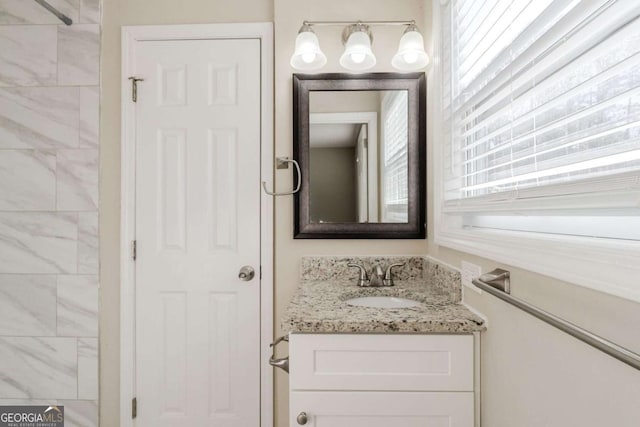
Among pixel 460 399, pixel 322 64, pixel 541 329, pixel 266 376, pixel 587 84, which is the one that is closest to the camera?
pixel 587 84

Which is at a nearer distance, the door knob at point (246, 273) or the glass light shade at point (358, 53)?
the glass light shade at point (358, 53)

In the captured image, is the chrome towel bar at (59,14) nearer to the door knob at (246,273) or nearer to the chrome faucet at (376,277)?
the door knob at (246,273)

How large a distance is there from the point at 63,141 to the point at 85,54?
17.9 inches

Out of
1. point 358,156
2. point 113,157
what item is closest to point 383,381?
point 358,156

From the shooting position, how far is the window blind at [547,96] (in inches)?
21.2

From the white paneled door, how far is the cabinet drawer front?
72 cm

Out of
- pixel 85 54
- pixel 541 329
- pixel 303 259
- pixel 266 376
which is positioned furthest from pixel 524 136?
pixel 85 54

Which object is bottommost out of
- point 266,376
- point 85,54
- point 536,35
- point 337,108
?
point 266,376

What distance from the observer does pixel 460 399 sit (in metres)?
0.98

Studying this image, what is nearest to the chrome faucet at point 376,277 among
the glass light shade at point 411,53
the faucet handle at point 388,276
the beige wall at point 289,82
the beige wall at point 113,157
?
→ the faucet handle at point 388,276

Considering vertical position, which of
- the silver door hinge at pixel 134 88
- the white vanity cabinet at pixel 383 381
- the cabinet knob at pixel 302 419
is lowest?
the cabinet knob at pixel 302 419

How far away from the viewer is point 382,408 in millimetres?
978

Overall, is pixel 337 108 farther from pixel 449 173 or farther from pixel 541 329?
pixel 541 329

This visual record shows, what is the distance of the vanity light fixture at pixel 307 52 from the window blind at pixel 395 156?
36 cm
